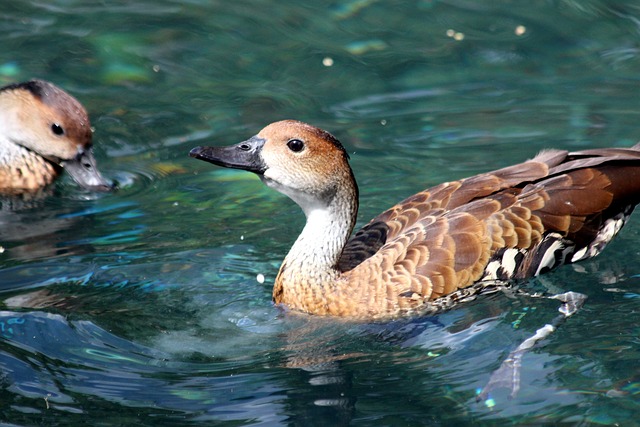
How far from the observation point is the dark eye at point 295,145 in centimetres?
621

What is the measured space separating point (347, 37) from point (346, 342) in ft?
17.9

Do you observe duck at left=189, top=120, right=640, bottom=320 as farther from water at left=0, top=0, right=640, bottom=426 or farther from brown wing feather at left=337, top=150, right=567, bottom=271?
water at left=0, top=0, right=640, bottom=426

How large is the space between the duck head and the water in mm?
895

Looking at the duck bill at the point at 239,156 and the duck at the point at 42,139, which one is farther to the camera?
the duck at the point at 42,139

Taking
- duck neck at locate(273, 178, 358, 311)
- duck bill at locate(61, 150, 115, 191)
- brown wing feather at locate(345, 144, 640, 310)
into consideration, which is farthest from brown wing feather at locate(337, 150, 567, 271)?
duck bill at locate(61, 150, 115, 191)

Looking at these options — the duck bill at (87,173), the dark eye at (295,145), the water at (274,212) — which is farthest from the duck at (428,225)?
the duck bill at (87,173)

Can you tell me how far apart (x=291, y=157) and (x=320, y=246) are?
64 cm

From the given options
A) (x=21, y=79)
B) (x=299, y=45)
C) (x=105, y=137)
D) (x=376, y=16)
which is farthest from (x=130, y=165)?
(x=376, y=16)

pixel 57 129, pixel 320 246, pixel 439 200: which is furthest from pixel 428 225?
pixel 57 129

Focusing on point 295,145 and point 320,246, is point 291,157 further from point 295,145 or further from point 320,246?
point 320,246

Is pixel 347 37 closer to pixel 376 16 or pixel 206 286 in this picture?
pixel 376 16

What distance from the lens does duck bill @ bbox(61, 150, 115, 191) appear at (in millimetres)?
8484

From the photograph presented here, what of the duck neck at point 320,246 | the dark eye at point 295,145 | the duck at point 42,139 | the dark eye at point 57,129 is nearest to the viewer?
the dark eye at point 295,145

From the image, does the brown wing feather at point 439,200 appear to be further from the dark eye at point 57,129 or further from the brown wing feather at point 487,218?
the dark eye at point 57,129
